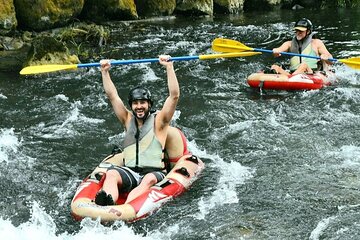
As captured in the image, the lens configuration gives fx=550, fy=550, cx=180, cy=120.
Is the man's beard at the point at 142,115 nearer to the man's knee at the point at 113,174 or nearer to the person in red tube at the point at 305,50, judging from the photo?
the man's knee at the point at 113,174

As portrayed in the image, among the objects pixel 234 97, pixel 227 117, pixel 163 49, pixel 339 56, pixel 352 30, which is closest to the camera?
pixel 227 117

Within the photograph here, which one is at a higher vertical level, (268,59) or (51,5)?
(51,5)

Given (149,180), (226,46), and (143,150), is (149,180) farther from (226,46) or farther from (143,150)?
(226,46)

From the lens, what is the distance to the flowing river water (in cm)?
542

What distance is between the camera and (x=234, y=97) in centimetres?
993

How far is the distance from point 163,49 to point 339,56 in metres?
4.35

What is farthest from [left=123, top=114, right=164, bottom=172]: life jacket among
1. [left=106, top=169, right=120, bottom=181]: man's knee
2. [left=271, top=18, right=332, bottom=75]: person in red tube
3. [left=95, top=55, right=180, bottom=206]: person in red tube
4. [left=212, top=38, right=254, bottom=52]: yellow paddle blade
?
[left=271, top=18, right=332, bottom=75]: person in red tube

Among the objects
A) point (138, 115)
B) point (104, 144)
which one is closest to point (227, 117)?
point (104, 144)

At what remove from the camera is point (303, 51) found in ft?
34.0

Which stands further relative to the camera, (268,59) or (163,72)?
A: (268,59)

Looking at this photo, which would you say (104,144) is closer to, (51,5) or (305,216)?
(305,216)

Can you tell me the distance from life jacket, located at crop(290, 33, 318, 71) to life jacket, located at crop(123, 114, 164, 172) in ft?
16.7

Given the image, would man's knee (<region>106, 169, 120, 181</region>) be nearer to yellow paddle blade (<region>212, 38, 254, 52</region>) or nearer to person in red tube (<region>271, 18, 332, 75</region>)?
yellow paddle blade (<region>212, 38, 254, 52</region>)

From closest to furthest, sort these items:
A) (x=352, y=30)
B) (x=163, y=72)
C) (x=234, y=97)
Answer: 1. (x=234, y=97)
2. (x=163, y=72)
3. (x=352, y=30)
